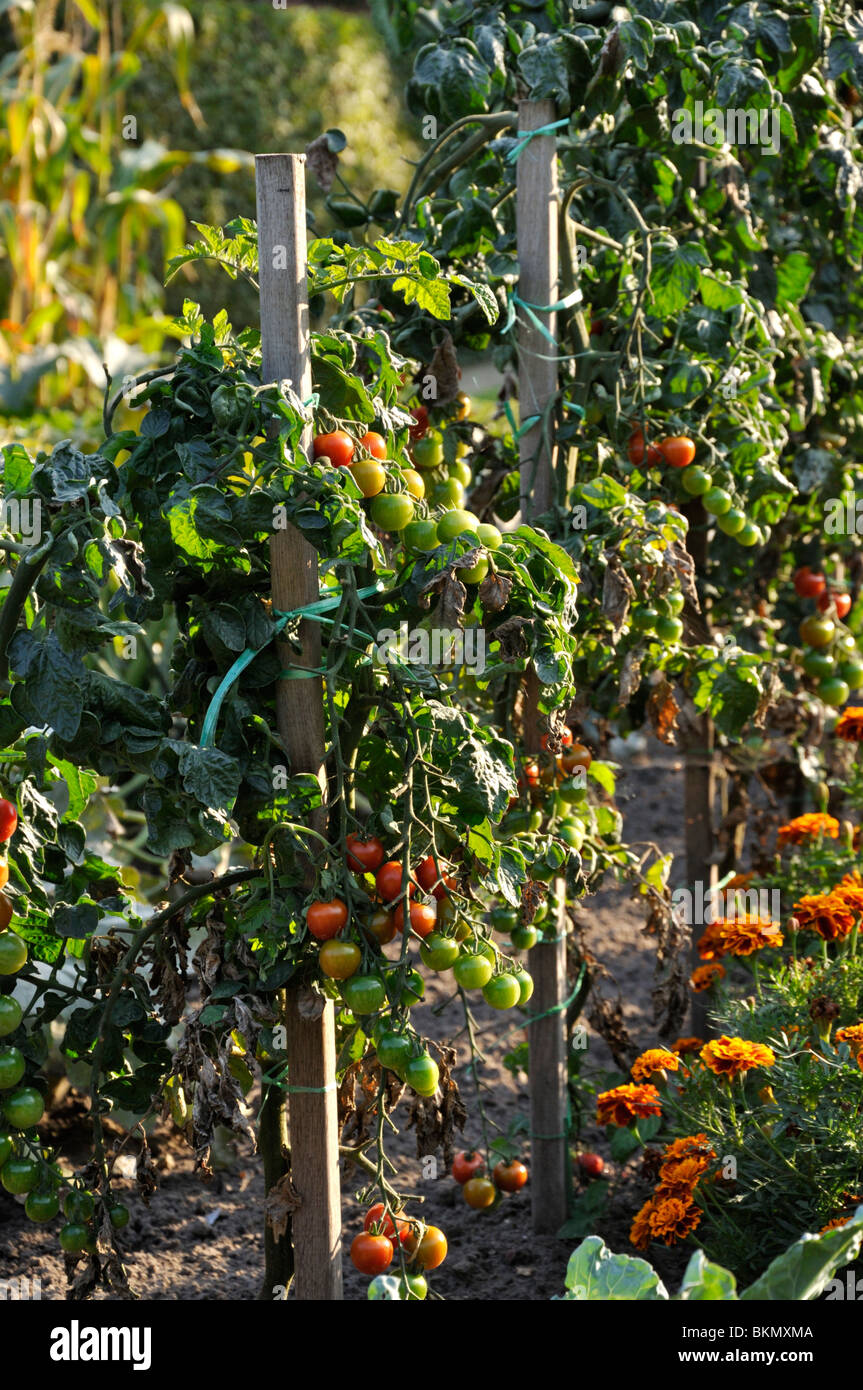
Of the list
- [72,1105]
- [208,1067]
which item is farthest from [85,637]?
[72,1105]

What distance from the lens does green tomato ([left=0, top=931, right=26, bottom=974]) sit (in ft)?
4.58

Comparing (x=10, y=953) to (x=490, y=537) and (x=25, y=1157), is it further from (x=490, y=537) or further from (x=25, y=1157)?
(x=490, y=537)

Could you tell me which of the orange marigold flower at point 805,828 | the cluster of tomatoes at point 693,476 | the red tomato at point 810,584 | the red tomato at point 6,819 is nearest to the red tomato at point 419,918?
the red tomato at point 6,819

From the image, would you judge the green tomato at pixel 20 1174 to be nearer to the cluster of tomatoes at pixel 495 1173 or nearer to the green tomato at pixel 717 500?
the cluster of tomatoes at pixel 495 1173

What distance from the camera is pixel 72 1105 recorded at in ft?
7.90

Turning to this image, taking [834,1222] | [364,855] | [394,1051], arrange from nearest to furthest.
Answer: [394,1051], [364,855], [834,1222]

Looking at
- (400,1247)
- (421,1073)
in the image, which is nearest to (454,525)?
(421,1073)

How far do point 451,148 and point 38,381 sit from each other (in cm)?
230

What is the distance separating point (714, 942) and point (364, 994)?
91 centimetres

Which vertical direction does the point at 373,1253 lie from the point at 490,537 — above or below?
below

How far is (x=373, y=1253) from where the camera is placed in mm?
1438

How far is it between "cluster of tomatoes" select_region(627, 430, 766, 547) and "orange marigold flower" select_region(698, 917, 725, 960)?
1.96 ft

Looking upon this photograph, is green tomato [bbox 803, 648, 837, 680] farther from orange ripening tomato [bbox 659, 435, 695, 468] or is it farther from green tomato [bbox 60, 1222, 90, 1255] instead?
green tomato [bbox 60, 1222, 90, 1255]

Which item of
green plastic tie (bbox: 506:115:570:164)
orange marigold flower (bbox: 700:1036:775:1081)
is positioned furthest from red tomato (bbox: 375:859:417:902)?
green plastic tie (bbox: 506:115:570:164)
